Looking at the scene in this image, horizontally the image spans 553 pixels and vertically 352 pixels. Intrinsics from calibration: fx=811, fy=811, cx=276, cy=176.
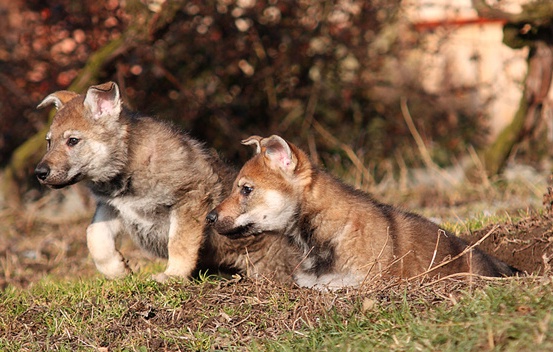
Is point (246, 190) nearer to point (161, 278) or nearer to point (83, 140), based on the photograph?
point (161, 278)

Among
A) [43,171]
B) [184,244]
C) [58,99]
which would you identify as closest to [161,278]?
[184,244]

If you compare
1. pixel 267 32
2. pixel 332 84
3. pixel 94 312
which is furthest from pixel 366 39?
pixel 94 312

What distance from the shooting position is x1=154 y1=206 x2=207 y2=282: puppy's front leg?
5.47m

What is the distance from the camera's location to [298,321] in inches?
171

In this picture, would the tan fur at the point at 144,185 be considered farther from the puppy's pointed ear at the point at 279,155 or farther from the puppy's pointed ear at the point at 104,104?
the puppy's pointed ear at the point at 279,155

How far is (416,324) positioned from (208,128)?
8.12 m

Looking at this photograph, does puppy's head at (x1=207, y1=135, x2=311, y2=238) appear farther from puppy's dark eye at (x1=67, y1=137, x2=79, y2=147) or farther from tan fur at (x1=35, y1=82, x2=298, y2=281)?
puppy's dark eye at (x1=67, y1=137, x2=79, y2=147)

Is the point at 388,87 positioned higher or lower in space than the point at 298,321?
lower

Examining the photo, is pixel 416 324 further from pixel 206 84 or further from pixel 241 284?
pixel 206 84

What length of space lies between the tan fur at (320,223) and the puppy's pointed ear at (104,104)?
104 centimetres

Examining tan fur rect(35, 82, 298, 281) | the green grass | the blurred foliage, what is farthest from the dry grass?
the blurred foliage

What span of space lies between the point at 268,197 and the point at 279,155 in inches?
11.5

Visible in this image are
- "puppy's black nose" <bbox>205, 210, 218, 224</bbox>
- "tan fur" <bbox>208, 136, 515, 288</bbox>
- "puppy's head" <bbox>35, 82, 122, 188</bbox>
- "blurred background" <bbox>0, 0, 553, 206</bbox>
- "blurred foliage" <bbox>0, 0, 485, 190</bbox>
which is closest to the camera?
"tan fur" <bbox>208, 136, 515, 288</bbox>

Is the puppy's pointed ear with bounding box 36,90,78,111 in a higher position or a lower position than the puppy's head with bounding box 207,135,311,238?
higher
